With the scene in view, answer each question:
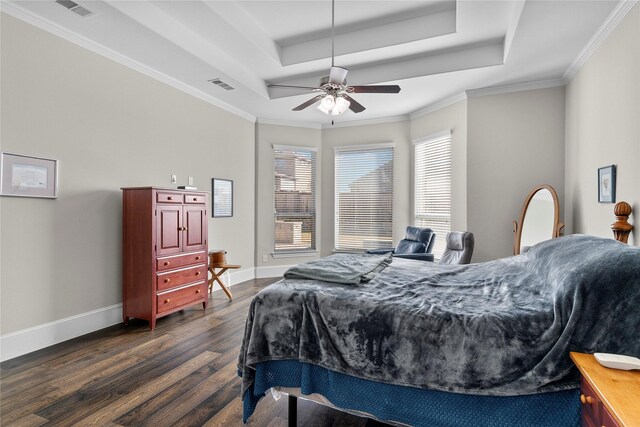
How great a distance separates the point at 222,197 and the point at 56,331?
8.54ft

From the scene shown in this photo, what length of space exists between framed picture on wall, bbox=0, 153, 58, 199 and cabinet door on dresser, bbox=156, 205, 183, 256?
3.00 ft

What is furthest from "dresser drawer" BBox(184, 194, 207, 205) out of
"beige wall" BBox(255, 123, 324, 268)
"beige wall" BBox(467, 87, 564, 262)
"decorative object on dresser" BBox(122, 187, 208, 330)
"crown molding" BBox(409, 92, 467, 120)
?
"crown molding" BBox(409, 92, 467, 120)

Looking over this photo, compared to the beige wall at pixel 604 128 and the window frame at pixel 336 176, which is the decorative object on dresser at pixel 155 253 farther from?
the beige wall at pixel 604 128

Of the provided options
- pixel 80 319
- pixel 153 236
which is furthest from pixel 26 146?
pixel 80 319

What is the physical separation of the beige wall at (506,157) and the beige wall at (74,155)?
3981 millimetres

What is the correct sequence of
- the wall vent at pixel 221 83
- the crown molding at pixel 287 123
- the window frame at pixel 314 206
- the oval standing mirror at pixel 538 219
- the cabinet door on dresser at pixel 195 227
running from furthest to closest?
the window frame at pixel 314 206, the crown molding at pixel 287 123, the wall vent at pixel 221 83, the cabinet door on dresser at pixel 195 227, the oval standing mirror at pixel 538 219

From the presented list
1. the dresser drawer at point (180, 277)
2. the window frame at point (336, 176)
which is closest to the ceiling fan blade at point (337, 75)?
the dresser drawer at point (180, 277)

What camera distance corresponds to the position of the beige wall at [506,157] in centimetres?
407

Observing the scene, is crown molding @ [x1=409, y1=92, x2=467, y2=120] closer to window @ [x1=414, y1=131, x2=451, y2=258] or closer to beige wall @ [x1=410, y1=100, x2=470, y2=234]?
beige wall @ [x1=410, y1=100, x2=470, y2=234]

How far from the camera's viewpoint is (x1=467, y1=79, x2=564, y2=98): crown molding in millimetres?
4035

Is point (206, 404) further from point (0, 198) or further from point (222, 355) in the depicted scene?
point (0, 198)

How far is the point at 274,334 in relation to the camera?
1.82 m

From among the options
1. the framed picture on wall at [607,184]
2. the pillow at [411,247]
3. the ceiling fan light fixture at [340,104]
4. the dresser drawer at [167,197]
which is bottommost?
the pillow at [411,247]

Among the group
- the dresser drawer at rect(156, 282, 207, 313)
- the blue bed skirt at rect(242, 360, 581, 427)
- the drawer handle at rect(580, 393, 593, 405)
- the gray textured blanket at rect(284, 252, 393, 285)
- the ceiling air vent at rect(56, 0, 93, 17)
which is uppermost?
the ceiling air vent at rect(56, 0, 93, 17)
